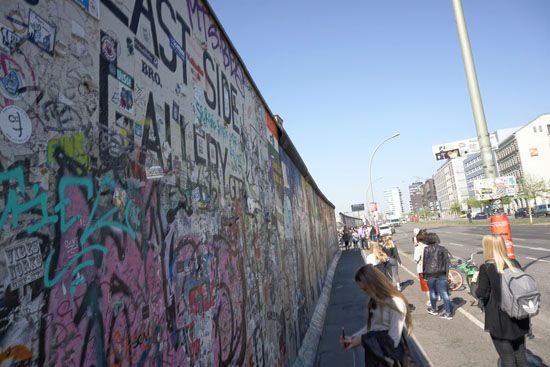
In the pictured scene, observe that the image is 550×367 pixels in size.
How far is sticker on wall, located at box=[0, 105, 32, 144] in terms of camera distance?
4.05 feet

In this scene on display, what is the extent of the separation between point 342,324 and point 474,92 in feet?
19.9

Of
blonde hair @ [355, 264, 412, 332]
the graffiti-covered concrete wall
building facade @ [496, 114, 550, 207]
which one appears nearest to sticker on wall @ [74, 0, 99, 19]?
the graffiti-covered concrete wall

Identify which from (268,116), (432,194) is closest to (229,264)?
(268,116)

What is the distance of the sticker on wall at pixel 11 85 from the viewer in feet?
4.12

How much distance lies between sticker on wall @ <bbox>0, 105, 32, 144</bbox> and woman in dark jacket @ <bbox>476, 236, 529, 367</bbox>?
441cm

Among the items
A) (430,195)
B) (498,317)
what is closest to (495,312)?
(498,317)

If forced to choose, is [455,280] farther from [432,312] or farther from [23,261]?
[23,261]

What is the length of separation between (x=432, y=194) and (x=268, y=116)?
183004 mm

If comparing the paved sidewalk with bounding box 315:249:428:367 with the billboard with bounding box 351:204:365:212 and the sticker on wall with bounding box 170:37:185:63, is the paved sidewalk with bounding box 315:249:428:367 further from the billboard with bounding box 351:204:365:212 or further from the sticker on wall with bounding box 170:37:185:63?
the billboard with bounding box 351:204:365:212

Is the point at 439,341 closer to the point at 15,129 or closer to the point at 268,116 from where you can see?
the point at 268,116

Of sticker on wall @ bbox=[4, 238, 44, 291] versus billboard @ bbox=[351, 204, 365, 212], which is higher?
billboard @ bbox=[351, 204, 365, 212]

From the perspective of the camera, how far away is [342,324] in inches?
324

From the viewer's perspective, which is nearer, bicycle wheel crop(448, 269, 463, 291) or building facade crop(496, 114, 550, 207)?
bicycle wheel crop(448, 269, 463, 291)

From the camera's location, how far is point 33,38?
1406 mm
